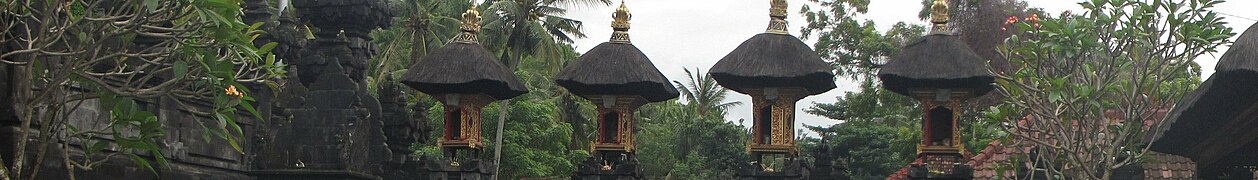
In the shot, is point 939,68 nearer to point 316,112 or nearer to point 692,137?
point 316,112

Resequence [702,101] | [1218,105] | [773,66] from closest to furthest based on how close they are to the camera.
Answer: [1218,105]
[773,66]
[702,101]

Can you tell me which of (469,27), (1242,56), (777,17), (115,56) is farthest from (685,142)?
(115,56)

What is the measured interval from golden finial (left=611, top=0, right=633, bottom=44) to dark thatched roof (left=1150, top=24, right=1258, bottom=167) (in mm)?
7812

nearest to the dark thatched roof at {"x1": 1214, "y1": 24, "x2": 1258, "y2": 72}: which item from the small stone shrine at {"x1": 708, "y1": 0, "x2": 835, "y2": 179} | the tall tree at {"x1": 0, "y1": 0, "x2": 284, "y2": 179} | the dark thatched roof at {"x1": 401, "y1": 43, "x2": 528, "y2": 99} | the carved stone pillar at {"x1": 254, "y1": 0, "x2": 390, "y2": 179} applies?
the tall tree at {"x1": 0, "y1": 0, "x2": 284, "y2": 179}

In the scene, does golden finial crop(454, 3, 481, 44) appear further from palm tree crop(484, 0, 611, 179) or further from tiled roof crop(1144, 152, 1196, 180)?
palm tree crop(484, 0, 611, 179)

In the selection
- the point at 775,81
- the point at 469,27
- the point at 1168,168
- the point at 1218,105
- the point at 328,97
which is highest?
the point at 469,27

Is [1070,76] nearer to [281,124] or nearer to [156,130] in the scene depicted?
[156,130]

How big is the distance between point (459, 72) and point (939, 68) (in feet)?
18.3

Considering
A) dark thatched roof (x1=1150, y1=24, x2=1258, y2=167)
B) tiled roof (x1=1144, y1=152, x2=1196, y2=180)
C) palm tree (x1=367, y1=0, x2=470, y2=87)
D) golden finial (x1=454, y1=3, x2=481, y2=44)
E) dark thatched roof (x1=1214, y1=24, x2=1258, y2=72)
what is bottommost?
tiled roof (x1=1144, y1=152, x2=1196, y2=180)

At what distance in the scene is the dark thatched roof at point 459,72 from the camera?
886 inches

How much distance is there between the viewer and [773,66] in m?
21.6

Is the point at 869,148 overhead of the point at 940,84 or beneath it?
beneath

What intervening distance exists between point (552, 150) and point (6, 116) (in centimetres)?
2516

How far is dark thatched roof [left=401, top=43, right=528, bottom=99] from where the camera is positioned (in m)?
22.5
